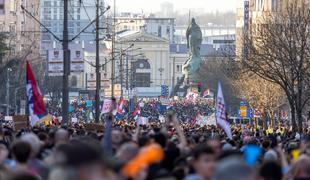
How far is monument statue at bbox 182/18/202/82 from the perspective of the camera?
15300 cm

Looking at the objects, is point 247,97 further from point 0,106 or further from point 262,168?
point 262,168

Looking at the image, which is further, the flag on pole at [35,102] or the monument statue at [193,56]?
the monument statue at [193,56]

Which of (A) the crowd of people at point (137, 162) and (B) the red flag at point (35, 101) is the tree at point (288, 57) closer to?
(B) the red flag at point (35, 101)

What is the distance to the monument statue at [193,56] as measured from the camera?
153000 mm

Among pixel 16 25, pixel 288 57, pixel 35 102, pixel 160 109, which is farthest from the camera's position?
pixel 160 109

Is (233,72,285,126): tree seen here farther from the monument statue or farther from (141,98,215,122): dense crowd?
the monument statue

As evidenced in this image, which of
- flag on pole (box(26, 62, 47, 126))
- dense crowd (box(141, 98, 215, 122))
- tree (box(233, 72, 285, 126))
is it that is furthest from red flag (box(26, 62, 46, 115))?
dense crowd (box(141, 98, 215, 122))

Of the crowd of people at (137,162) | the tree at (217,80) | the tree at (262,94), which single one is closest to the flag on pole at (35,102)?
the crowd of people at (137,162)

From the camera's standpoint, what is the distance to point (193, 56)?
159375 millimetres

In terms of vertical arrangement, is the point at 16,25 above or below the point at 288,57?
above

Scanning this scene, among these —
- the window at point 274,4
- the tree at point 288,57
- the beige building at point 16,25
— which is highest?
the window at point 274,4

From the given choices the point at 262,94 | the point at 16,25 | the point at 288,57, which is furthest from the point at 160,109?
the point at 288,57

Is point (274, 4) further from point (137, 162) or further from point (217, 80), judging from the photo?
point (137, 162)

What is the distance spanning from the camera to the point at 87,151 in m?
9.55
